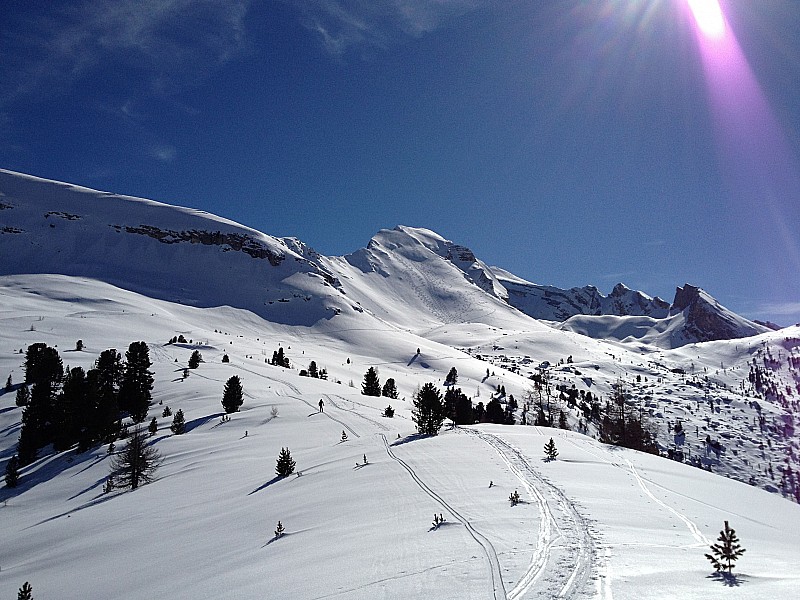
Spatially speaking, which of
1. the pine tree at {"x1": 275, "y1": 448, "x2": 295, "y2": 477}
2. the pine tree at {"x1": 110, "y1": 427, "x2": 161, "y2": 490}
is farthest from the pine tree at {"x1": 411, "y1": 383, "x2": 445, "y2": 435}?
the pine tree at {"x1": 110, "y1": 427, "x2": 161, "y2": 490}

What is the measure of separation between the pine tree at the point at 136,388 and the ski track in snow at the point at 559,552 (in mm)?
38269

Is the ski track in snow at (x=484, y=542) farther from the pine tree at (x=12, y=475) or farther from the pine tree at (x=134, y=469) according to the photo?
the pine tree at (x=12, y=475)

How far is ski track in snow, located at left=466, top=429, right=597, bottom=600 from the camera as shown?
762 centimetres

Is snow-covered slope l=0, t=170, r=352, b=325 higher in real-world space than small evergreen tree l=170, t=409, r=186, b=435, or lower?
higher

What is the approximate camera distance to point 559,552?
9281mm

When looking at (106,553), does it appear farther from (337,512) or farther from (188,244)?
(188,244)

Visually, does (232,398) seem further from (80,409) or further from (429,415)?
(429,415)

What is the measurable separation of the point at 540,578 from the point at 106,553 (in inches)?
589

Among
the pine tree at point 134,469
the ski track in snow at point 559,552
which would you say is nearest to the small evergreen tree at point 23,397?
the pine tree at point 134,469

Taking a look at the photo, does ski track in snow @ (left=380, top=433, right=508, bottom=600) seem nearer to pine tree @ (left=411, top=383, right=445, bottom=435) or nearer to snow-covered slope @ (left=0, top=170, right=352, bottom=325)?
pine tree @ (left=411, top=383, right=445, bottom=435)

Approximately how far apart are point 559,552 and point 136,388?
4462 centimetres

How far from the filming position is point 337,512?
1453 centimetres

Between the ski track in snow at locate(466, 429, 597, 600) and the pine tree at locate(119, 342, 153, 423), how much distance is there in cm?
3827

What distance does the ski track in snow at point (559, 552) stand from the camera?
25.0 feet
